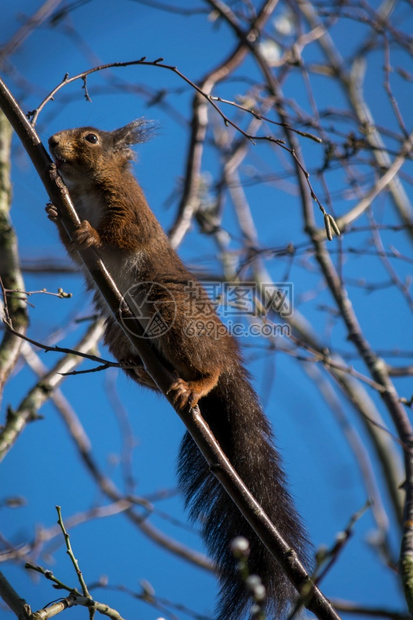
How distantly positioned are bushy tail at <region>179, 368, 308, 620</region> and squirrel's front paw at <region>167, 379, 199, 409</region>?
361 mm

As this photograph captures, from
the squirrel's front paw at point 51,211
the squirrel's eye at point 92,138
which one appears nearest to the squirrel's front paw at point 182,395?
the squirrel's front paw at point 51,211

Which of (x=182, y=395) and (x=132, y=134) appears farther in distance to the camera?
(x=132, y=134)

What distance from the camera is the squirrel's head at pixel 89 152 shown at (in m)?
3.90

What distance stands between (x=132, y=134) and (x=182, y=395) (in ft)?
6.45

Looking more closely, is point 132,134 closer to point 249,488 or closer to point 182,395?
point 182,395

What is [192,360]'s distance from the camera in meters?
3.35

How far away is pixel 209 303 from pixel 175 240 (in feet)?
3.98

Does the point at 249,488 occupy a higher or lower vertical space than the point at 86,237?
lower

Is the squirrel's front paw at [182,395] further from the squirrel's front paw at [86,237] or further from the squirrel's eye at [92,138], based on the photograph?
the squirrel's eye at [92,138]

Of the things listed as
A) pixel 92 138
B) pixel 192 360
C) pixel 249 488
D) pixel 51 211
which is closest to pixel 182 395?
pixel 192 360

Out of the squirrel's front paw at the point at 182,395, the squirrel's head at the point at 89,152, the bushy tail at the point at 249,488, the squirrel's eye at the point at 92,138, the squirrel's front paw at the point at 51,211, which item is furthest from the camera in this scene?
the squirrel's eye at the point at 92,138

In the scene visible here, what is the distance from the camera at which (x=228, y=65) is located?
5.08 meters

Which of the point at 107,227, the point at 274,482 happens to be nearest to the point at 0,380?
the point at 107,227

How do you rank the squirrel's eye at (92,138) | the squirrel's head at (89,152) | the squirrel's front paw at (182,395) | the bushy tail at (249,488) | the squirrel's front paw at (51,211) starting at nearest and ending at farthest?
the bushy tail at (249,488) → the squirrel's front paw at (182,395) → the squirrel's front paw at (51,211) → the squirrel's head at (89,152) → the squirrel's eye at (92,138)
